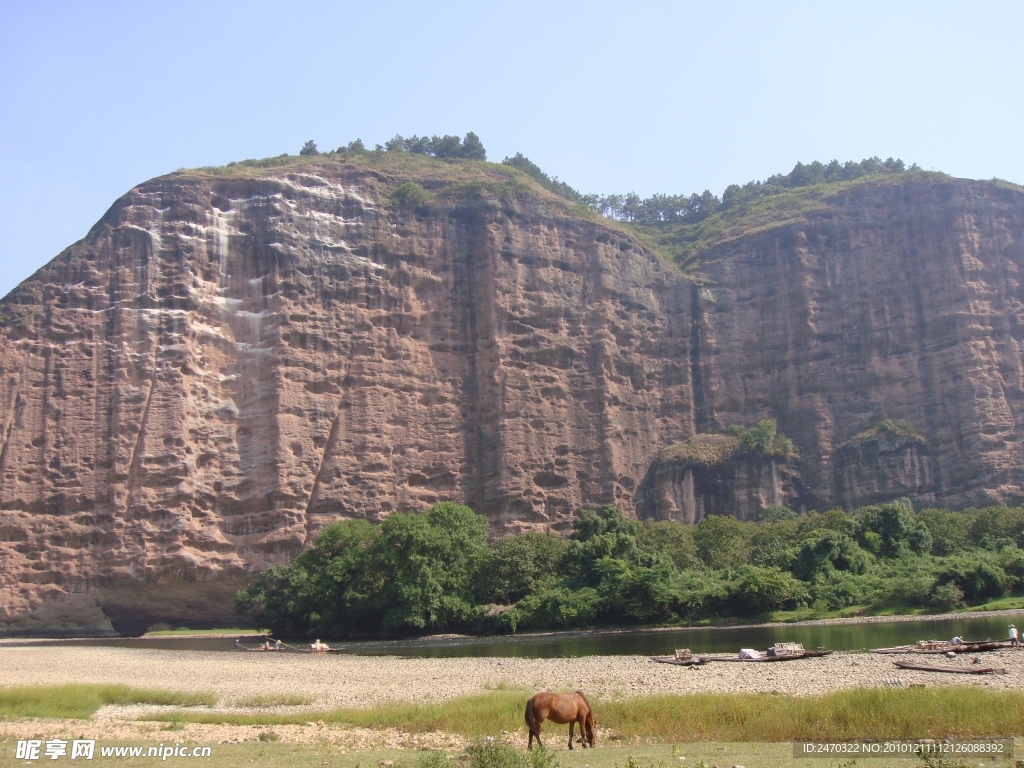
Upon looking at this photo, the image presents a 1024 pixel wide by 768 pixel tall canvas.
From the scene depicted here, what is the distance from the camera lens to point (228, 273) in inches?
2928

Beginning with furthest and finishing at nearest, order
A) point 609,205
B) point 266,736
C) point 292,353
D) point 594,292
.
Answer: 1. point 609,205
2. point 594,292
3. point 292,353
4. point 266,736

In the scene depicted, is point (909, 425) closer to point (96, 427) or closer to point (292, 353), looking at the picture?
point (292, 353)

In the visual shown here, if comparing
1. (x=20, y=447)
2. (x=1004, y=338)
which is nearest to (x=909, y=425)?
(x=1004, y=338)

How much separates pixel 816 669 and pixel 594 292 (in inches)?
2375

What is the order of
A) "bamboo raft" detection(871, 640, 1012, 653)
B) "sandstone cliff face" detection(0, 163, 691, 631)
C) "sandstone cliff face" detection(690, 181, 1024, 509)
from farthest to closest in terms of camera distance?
"sandstone cliff face" detection(690, 181, 1024, 509)
"sandstone cliff face" detection(0, 163, 691, 631)
"bamboo raft" detection(871, 640, 1012, 653)

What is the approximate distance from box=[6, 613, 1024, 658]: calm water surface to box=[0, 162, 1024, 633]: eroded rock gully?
780 inches

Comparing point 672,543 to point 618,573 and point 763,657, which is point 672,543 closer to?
point 618,573

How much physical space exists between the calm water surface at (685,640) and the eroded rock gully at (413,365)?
19.8 metres

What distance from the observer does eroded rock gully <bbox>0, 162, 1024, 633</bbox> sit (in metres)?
65.8

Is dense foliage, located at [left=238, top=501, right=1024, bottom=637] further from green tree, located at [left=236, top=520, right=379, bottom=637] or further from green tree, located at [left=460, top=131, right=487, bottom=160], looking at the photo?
green tree, located at [left=460, top=131, right=487, bottom=160]

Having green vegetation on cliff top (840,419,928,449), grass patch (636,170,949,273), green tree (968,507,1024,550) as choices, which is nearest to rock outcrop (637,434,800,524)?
green vegetation on cliff top (840,419,928,449)

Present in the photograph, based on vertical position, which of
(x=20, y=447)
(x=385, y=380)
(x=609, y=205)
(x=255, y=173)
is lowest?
(x=20, y=447)

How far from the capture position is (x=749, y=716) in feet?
50.2

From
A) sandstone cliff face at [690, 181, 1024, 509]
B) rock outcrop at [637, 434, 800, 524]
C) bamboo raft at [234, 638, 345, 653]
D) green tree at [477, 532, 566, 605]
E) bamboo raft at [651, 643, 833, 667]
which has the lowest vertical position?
bamboo raft at [234, 638, 345, 653]
